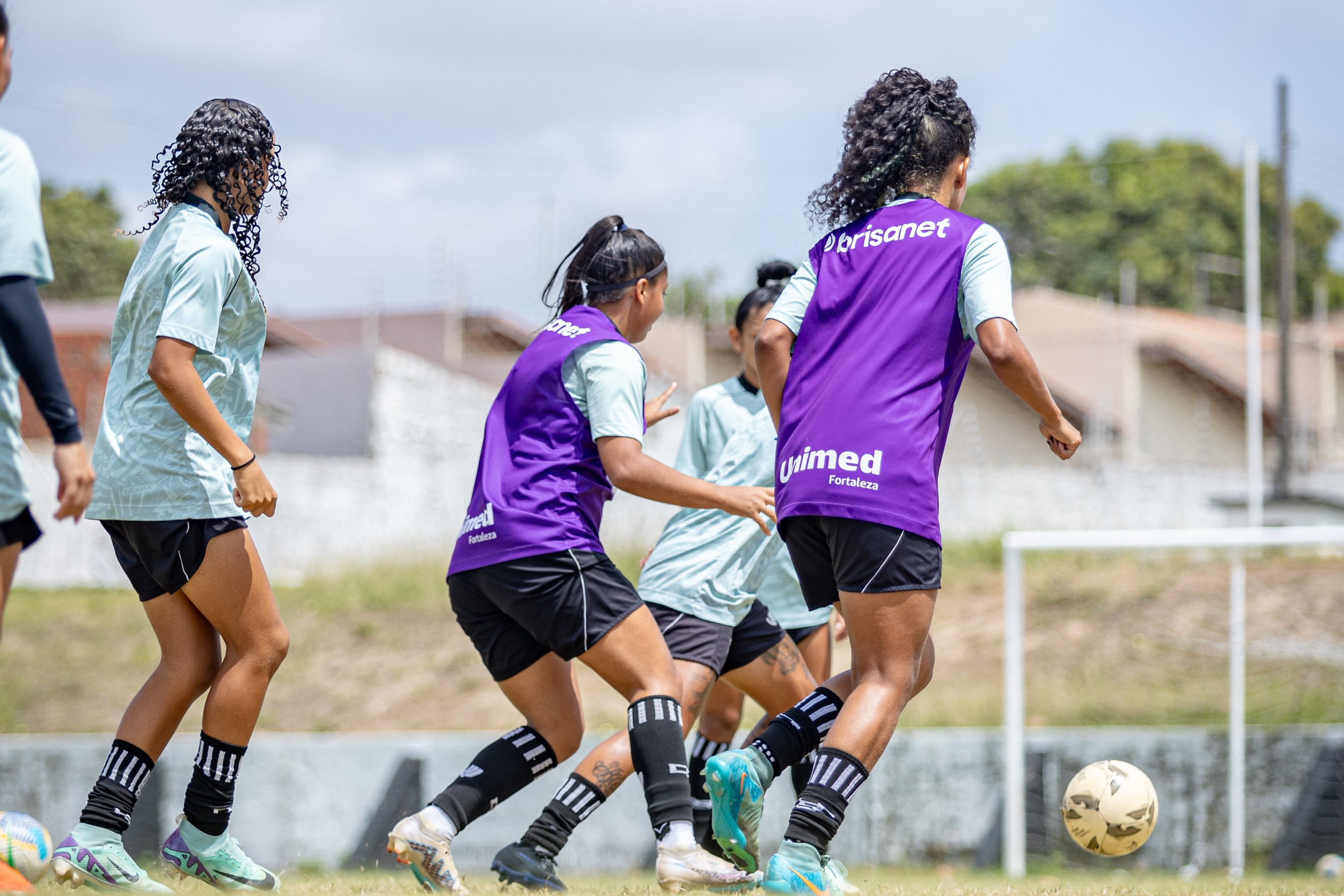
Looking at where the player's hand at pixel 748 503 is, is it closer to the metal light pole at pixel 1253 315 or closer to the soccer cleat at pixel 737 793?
the soccer cleat at pixel 737 793

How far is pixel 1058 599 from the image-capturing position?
44.5ft

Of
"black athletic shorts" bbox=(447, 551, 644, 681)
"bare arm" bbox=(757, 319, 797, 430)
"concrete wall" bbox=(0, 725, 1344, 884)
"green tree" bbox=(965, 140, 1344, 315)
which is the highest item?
"green tree" bbox=(965, 140, 1344, 315)

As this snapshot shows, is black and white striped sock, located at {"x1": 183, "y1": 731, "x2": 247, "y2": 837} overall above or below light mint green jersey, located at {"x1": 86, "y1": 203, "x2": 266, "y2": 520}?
below

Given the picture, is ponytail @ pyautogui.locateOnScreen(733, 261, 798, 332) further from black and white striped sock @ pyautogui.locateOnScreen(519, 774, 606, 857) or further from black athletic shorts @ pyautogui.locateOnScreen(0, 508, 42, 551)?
black athletic shorts @ pyautogui.locateOnScreen(0, 508, 42, 551)

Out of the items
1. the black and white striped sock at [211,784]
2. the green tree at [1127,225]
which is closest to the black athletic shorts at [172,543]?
the black and white striped sock at [211,784]

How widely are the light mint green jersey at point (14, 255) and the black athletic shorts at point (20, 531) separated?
0.07 feet

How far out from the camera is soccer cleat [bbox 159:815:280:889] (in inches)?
148

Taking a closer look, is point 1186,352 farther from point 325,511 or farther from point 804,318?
point 804,318

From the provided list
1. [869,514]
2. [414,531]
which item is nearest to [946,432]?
[869,514]

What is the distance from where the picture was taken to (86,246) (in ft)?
44.2

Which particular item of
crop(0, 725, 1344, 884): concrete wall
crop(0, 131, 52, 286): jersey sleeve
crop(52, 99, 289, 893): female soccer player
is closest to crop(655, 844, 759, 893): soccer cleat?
crop(52, 99, 289, 893): female soccer player

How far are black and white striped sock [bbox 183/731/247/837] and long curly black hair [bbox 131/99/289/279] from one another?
1449mm

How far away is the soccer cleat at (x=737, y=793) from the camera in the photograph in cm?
367

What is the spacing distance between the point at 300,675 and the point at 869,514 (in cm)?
1046
